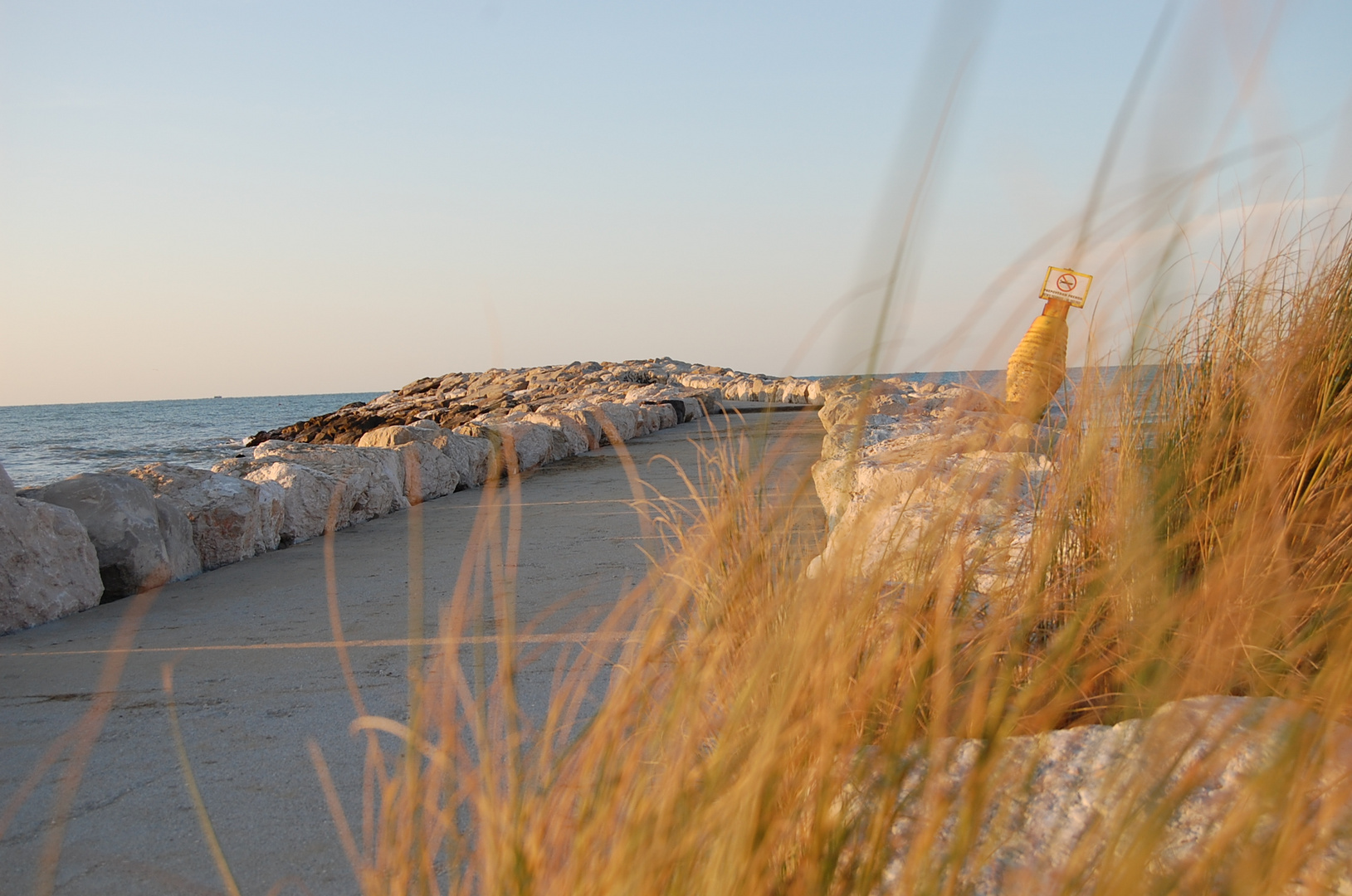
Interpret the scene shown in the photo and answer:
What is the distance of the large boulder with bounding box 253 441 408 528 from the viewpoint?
464cm

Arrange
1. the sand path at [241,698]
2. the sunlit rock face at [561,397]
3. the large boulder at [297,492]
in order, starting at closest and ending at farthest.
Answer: the sand path at [241,698] < the large boulder at [297,492] < the sunlit rock face at [561,397]

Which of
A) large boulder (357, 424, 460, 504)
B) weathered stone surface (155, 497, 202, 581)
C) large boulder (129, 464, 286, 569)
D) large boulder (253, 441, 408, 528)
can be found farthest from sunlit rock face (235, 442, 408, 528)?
weathered stone surface (155, 497, 202, 581)

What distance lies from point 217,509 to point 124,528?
0.51 meters

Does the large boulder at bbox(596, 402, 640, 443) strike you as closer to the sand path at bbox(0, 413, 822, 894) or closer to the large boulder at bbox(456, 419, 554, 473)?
the large boulder at bbox(456, 419, 554, 473)

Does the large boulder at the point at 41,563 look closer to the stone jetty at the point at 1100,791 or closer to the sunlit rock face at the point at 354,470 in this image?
the sunlit rock face at the point at 354,470

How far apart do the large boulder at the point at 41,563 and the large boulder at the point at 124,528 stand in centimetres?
12

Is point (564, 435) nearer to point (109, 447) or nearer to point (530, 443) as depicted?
point (530, 443)

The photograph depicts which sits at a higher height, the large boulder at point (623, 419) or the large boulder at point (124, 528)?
the large boulder at point (623, 419)

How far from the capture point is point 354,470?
4754mm

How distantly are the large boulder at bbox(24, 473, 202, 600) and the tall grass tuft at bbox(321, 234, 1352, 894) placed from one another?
7.00ft

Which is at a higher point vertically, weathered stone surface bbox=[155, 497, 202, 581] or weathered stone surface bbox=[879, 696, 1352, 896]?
weathered stone surface bbox=[879, 696, 1352, 896]

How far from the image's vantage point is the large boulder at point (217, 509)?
12.3 ft

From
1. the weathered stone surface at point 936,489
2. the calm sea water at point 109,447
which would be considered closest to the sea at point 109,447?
the calm sea water at point 109,447

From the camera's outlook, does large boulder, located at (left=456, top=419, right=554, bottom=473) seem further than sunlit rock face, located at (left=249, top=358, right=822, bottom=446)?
No
